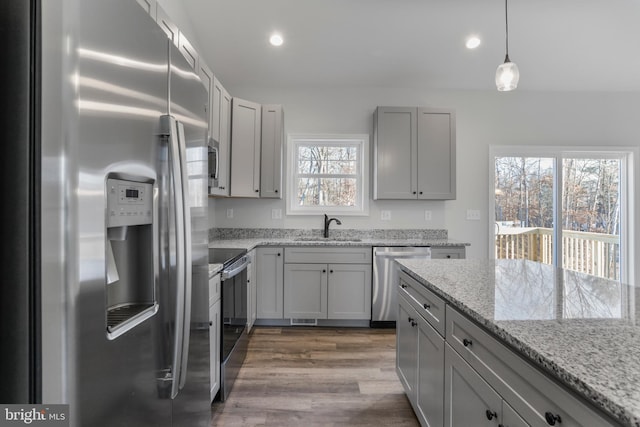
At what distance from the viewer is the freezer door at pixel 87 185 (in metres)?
0.59

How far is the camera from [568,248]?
4.09 metres

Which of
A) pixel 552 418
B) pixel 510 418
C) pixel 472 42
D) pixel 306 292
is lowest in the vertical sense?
pixel 306 292

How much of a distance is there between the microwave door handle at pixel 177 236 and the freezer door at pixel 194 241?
0.09 ft

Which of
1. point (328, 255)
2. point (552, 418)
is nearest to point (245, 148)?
point (328, 255)

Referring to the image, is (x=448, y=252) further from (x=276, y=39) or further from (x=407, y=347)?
(x=276, y=39)

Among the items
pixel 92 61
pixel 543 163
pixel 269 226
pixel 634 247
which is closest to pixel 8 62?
pixel 92 61

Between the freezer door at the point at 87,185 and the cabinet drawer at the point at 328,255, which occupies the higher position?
the freezer door at the point at 87,185

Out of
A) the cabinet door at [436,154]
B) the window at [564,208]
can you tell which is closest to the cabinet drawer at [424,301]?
the cabinet door at [436,154]

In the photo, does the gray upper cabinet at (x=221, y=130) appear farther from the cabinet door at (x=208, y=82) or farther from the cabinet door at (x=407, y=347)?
the cabinet door at (x=407, y=347)

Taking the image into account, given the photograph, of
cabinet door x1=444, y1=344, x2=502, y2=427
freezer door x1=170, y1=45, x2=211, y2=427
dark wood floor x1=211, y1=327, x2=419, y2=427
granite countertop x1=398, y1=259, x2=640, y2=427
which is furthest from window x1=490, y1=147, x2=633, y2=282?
freezer door x1=170, y1=45, x2=211, y2=427

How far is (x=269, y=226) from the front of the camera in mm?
3928

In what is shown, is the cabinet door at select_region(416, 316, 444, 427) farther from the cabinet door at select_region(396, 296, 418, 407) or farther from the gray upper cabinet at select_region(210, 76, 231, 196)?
the gray upper cabinet at select_region(210, 76, 231, 196)

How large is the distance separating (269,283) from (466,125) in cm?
306

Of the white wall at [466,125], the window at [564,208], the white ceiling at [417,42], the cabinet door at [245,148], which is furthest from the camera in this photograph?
the window at [564,208]
